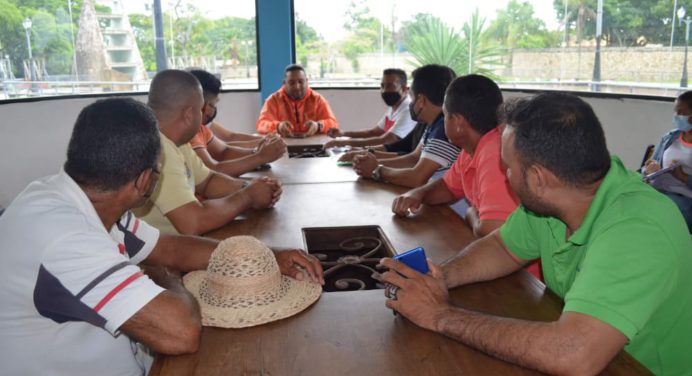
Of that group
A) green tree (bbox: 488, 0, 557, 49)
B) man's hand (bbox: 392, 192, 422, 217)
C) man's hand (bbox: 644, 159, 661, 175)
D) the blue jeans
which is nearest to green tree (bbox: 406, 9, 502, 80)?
green tree (bbox: 488, 0, 557, 49)

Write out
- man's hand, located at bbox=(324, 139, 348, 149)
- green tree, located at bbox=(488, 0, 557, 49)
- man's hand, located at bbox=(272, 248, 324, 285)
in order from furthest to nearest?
green tree, located at bbox=(488, 0, 557, 49), man's hand, located at bbox=(324, 139, 348, 149), man's hand, located at bbox=(272, 248, 324, 285)

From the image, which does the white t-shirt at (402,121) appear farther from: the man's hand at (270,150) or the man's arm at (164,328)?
the man's arm at (164,328)

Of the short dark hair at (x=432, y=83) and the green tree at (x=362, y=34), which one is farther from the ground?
Answer: the green tree at (x=362, y=34)

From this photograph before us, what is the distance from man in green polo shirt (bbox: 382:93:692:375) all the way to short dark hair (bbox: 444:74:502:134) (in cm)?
84

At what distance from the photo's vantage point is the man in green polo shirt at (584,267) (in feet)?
3.33

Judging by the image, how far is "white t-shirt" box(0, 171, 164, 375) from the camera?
43.3 inches

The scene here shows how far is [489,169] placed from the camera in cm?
195

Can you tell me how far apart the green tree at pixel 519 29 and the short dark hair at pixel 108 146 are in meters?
5.38

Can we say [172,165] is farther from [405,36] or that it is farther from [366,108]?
[405,36]

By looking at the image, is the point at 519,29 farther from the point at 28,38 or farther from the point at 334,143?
the point at 28,38

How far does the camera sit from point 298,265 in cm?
154

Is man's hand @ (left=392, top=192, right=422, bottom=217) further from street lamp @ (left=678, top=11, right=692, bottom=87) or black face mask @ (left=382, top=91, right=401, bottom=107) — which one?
street lamp @ (left=678, top=11, right=692, bottom=87)

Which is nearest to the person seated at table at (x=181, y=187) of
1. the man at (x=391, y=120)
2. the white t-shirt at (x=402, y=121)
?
the man at (x=391, y=120)

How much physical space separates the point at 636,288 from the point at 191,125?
1.66 m
